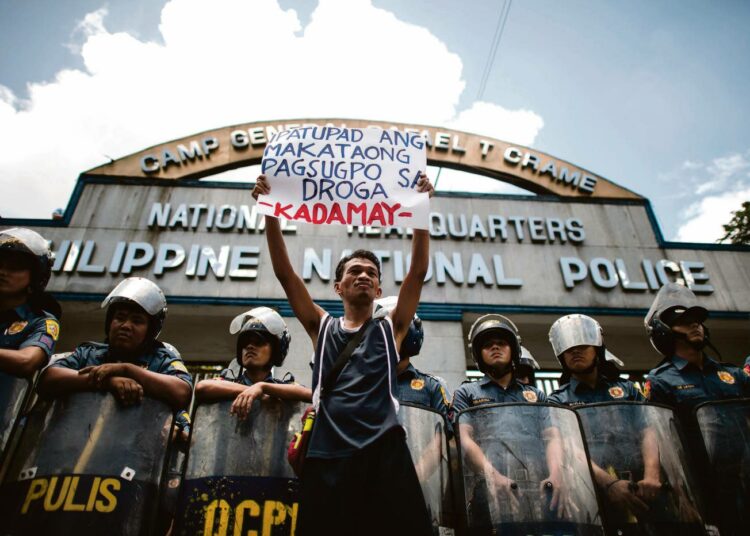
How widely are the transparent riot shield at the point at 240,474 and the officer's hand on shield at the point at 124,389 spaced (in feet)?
1.18

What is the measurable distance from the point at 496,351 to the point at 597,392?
84cm

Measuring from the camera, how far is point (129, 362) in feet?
10.7

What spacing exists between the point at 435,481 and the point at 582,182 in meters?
10.6

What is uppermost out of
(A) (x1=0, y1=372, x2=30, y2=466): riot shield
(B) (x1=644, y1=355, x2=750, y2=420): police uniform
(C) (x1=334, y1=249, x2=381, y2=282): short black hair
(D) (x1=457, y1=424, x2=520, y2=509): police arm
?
(C) (x1=334, y1=249, x2=381, y2=282): short black hair

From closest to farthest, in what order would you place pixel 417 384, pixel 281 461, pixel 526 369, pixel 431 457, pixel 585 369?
pixel 281 461 < pixel 431 457 < pixel 585 369 < pixel 417 384 < pixel 526 369

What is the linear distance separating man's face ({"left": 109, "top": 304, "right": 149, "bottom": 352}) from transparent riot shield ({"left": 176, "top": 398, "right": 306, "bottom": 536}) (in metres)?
0.82

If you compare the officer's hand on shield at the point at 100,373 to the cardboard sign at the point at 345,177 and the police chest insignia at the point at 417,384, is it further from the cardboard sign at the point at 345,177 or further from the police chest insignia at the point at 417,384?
the police chest insignia at the point at 417,384

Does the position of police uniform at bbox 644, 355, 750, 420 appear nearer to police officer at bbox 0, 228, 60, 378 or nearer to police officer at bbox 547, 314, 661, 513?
police officer at bbox 547, 314, 661, 513

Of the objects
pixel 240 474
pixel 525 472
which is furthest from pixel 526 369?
pixel 240 474

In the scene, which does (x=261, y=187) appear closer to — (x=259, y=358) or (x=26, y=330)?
(x=259, y=358)

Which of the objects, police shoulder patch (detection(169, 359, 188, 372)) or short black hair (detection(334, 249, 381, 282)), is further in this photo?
police shoulder patch (detection(169, 359, 188, 372))

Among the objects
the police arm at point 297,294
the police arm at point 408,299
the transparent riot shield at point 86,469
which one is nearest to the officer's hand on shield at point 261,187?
the police arm at point 297,294

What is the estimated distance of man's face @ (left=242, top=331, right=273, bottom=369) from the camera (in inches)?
152

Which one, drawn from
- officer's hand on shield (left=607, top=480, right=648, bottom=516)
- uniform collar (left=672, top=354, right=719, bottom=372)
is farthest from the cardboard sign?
uniform collar (left=672, top=354, right=719, bottom=372)
